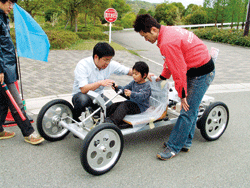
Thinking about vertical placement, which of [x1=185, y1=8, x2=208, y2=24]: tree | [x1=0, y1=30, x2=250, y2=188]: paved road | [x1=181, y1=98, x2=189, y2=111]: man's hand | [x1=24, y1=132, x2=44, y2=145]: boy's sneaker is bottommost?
[x1=0, y1=30, x2=250, y2=188]: paved road

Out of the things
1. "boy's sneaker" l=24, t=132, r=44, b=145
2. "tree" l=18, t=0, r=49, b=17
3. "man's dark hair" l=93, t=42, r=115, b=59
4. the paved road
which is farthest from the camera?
"tree" l=18, t=0, r=49, b=17

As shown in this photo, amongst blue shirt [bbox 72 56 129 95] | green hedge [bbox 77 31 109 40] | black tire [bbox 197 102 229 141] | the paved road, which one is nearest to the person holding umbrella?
the paved road

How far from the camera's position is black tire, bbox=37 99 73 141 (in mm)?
3268

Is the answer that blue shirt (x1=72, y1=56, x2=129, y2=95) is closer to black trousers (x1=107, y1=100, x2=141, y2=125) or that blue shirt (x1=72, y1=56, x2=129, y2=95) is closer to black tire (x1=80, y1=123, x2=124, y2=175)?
black trousers (x1=107, y1=100, x2=141, y2=125)

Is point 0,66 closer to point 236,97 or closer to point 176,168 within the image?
point 176,168

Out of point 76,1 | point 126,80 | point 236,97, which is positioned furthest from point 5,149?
point 76,1

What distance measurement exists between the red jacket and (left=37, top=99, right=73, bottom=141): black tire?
1583mm

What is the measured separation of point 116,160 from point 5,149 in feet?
5.00

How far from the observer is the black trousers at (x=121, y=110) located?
10.5 ft

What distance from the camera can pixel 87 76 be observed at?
330 cm

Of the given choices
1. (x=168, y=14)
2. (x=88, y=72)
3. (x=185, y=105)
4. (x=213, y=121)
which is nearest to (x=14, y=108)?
(x=88, y=72)

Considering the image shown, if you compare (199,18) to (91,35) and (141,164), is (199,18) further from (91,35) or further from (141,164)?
(141,164)

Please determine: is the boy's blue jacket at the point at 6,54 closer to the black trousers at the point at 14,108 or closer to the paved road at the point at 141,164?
the black trousers at the point at 14,108

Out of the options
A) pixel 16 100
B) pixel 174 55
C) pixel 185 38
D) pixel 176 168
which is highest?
pixel 185 38
